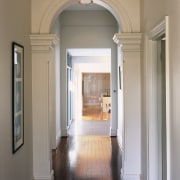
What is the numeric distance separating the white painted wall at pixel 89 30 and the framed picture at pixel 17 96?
443 cm

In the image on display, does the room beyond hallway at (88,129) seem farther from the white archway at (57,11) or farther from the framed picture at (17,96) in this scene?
the framed picture at (17,96)

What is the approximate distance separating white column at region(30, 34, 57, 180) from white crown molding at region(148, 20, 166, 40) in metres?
1.36

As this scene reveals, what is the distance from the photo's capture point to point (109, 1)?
429 centimetres

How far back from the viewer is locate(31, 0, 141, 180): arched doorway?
14.0 ft

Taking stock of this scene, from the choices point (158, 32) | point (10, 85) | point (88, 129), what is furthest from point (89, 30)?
point (10, 85)

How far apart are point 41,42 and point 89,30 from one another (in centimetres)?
398

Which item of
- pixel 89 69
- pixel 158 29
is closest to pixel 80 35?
pixel 158 29

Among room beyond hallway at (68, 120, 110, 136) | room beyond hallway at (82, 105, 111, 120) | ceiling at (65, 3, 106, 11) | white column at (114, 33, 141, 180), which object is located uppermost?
ceiling at (65, 3, 106, 11)

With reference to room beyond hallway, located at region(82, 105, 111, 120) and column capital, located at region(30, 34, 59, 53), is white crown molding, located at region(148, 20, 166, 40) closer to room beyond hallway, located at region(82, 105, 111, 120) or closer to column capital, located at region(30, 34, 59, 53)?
column capital, located at region(30, 34, 59, 53)

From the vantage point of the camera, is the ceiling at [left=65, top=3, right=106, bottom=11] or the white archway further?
the ceiling at [left=65, top=3, right=106, bottom=11]

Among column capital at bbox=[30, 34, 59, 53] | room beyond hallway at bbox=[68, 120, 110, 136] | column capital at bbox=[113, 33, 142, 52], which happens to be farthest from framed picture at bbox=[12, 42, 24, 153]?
room beyond hallway at bbox=[68, 120, 110, 136]

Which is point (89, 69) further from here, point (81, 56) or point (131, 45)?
point (131, 45)

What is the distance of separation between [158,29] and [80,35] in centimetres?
497

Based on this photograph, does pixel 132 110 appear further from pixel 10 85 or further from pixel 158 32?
pixel 10 85
